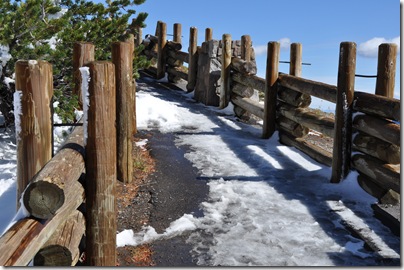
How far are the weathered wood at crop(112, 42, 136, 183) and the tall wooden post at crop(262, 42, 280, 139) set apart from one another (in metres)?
3.79

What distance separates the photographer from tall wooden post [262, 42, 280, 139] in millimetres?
9422

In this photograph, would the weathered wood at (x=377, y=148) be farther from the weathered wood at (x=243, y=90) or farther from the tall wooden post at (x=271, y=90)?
the weathered wood at (x=243, y=90)

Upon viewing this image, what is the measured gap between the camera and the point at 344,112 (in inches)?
263

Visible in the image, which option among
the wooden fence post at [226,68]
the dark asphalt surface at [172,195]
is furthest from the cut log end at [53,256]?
the wooden fence post at [226,68]

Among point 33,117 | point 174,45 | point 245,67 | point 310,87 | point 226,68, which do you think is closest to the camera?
point 33,117

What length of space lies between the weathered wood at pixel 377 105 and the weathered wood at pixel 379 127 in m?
0.08

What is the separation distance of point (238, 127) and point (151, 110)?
200 cm

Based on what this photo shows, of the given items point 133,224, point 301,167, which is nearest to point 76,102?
point 133,224

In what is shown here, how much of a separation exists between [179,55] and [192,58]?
1677 millimetres

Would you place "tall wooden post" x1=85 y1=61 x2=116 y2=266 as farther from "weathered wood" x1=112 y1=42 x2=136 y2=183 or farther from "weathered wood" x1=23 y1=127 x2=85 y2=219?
"weathered wood" x1=112 y1=42 x2=136 y2=183

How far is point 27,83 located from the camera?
370 centimetres

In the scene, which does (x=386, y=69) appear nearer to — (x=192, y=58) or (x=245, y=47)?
(x=245, y=47)

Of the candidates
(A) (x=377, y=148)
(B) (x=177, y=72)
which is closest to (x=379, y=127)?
(A) (x=377, y=148)

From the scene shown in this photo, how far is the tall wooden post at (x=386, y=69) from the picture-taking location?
618cm
